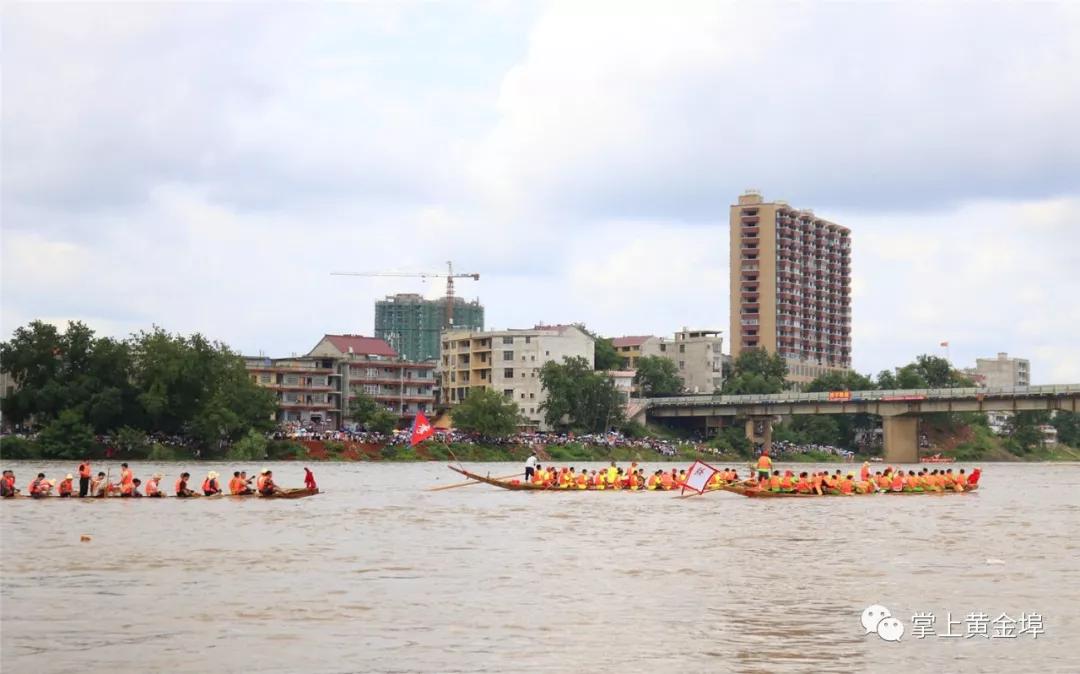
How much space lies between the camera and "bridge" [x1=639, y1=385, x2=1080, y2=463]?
423ft

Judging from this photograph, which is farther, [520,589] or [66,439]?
[66,439]

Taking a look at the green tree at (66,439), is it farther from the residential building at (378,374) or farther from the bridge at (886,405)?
the bridge at (886,405)

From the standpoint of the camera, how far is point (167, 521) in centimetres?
4591

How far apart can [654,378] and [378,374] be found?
38876mm

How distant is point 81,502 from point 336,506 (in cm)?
1032

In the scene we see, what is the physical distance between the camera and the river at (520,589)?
21.2 m

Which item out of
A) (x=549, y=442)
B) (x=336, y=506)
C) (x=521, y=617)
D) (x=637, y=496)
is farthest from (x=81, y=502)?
(x=549, y=442)

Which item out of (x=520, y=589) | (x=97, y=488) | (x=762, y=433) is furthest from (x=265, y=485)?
(x=762, y=433)

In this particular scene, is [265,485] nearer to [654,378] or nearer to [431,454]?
[431,454]

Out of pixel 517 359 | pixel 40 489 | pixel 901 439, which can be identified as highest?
pixel 517 359

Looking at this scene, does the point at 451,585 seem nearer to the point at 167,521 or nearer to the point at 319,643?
the point at 319,643

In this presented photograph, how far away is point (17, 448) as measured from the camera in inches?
3974

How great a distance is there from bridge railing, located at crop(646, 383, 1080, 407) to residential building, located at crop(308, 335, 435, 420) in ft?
89.7

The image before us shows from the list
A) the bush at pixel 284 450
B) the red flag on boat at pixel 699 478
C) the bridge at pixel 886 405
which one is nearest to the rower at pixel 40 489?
the red flag on boat at pixel 699 478
